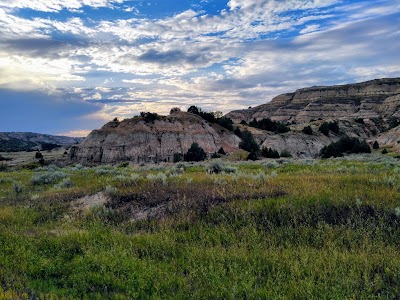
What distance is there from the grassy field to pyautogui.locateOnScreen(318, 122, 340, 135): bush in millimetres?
80535

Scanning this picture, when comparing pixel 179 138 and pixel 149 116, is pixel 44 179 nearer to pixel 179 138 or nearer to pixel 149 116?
pixel 179 138

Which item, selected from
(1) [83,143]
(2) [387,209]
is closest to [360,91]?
(1) [83,143]

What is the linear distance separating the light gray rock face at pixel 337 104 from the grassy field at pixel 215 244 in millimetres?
124070

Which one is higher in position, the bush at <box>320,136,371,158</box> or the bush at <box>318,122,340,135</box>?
the bush at <box>318,122,340,135</box>

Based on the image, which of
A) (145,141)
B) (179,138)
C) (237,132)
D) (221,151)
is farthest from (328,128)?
(145,141)

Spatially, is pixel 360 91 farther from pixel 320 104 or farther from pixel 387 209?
pixel 387 209

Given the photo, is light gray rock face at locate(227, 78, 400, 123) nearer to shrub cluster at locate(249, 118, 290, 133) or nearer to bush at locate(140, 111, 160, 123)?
shrub cluster at locate(249, 118, 290, 133)

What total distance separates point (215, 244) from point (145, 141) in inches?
2492

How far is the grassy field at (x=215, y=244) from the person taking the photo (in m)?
5.59

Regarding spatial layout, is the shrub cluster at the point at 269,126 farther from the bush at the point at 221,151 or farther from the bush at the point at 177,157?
the bush at the point at 177,157

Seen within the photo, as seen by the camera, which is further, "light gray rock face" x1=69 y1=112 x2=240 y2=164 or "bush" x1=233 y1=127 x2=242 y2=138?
"bush" x1=233 y1=127 x2=242 y2=138

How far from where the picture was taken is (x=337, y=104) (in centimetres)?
14262

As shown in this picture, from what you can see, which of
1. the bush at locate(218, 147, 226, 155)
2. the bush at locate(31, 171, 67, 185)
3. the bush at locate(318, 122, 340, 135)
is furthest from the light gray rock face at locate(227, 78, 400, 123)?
the bush at locate(31, 171, 67, 185)

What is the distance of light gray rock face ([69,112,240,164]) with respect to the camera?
223 ft
